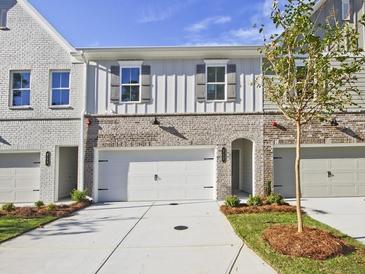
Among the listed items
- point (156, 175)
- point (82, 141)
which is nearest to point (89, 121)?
point (82, 141)

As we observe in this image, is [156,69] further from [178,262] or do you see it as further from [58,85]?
[178,262]

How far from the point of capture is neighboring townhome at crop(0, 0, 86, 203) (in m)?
12.5

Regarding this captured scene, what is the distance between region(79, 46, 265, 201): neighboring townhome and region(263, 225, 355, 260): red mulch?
19.8 feet

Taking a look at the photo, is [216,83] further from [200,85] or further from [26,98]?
[26,98]

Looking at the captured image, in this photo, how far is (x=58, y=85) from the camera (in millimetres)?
12844

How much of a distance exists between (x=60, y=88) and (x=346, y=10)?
43.1ft

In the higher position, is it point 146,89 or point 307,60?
point 146,89

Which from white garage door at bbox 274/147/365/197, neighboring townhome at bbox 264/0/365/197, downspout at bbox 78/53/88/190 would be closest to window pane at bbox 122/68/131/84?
downspout at bbox 78/53/88/190

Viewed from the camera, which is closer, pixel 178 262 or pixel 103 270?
pixel 103 270

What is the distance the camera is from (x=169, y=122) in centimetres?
1241

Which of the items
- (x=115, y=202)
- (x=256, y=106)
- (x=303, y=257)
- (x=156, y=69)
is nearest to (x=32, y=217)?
(x=115, y=202)

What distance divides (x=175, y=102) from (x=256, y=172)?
437 centimetres

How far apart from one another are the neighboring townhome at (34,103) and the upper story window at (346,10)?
39.0 ft

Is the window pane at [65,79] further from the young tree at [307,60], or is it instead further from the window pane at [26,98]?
the young tree at [307,60]
